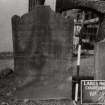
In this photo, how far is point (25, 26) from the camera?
23.4ft

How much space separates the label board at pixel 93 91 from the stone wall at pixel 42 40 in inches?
35.1

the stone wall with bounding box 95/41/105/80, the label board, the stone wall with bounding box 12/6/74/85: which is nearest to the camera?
the label board

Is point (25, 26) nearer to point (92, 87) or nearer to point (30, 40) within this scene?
point (30, 40)

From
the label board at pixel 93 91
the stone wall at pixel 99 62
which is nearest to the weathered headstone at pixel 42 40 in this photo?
the stone wall at pixel 99 62

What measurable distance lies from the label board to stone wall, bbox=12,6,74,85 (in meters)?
0.89

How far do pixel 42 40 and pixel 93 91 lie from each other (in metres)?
1.76

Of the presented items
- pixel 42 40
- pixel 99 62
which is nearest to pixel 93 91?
Answer: pixel 99 62

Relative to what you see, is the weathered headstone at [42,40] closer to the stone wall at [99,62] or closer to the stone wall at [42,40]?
the stone wall at [42,40]

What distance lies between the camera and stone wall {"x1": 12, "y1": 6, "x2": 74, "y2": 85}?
7.14 metres

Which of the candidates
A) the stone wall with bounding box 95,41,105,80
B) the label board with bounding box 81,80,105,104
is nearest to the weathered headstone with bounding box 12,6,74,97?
the stone wall with bounding box 95,41,105,80

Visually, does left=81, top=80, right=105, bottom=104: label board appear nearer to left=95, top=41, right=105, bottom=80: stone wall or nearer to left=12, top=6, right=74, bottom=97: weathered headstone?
left=95, top=41, right=105, bottom=80: stone wall

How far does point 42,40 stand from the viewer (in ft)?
23.6

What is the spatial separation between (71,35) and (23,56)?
4.28ft

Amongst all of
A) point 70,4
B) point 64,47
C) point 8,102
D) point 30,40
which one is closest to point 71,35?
point 64,47
